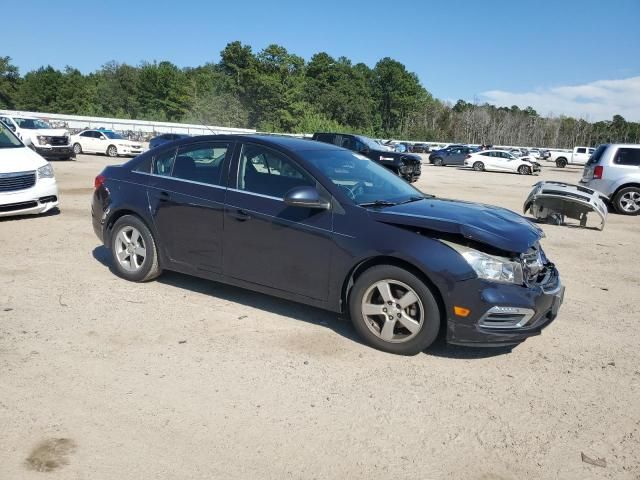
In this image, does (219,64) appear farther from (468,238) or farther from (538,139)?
(468,238)

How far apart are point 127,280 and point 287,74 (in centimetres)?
9239

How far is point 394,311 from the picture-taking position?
4.13 m

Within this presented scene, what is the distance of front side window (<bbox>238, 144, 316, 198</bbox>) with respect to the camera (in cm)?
470

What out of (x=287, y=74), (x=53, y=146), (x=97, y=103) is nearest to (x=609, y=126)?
(x=287, y=74)

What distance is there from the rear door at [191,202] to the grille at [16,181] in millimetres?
4228

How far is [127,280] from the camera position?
5.84 m

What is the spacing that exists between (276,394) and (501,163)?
35.3 metres

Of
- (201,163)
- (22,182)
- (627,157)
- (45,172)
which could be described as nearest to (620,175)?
(627,157)

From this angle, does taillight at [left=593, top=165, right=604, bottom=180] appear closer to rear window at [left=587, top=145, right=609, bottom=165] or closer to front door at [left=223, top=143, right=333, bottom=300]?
rear window at [left=587, top=145, right=609, bottom=165]

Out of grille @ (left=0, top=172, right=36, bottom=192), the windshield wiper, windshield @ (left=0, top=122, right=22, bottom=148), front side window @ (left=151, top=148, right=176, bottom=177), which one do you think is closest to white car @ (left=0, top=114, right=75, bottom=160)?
windshield @ (left=0, top=122, right=22, bottom=148)

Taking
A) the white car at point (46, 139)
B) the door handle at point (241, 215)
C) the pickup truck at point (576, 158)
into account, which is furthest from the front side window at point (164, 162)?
the pickup truck at point (576, 158)

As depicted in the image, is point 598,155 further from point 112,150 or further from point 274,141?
point 112,150

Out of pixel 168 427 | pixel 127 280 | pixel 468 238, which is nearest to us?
pixel 168 427

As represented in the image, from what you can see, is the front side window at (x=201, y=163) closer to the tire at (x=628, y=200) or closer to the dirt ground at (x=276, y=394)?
the dirt ground at (x=276, y=394)
